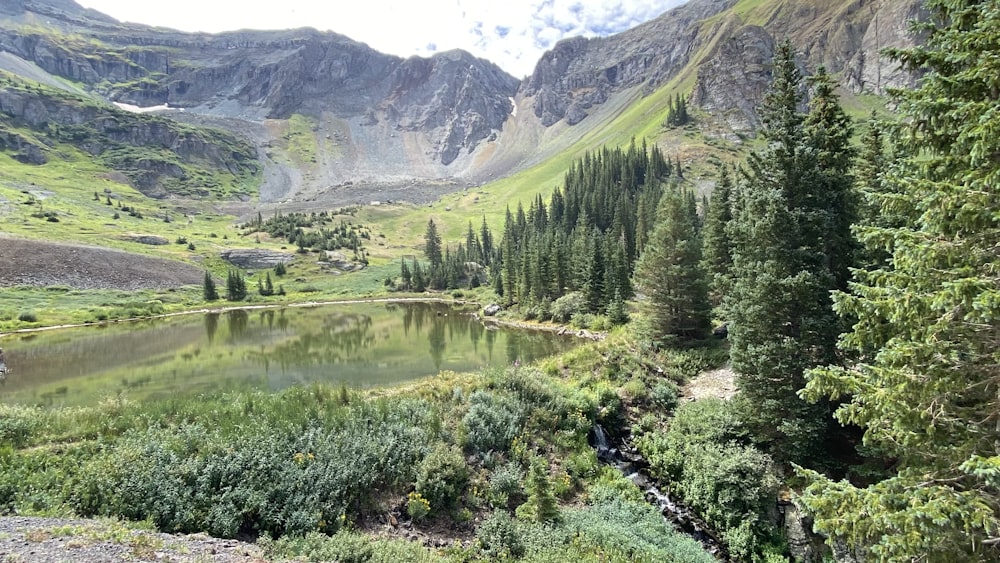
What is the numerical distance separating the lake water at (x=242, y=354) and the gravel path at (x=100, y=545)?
1408cm

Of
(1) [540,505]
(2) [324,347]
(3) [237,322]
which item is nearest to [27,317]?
(3) [237,322]

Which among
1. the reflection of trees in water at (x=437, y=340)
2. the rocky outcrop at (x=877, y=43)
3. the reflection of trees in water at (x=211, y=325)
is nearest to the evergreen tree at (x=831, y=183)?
the reflection of trees in water at (x=437, y=340)

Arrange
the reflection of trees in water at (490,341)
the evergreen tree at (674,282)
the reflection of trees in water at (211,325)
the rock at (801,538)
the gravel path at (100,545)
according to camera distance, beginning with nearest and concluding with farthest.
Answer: the gravel path at (100,545) < the rock at (801,538) < the evergreen tree at (674,282) < the reflection of trees in water at (490,341) < the reflection of trees in water at (211,325)

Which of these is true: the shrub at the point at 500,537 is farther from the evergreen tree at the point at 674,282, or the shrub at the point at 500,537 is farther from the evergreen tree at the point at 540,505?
the evergreen tree at the point at 674,282

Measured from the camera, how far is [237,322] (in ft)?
219

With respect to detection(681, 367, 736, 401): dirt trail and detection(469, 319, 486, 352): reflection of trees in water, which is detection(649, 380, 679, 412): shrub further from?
detection(469, 319, 486, 352): reflection of trees in water

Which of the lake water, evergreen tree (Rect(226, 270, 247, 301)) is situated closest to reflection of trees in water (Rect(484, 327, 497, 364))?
the lake water

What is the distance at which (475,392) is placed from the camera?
19.1m

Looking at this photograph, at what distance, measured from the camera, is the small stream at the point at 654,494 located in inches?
560

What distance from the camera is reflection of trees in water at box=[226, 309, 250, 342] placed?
5378 centimetres

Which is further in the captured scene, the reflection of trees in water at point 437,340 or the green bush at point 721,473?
the reflection of trees in water at point 437,340

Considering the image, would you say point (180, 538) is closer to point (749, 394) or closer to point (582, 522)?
point (582, 522)

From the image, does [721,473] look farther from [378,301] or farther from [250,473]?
[378,301]

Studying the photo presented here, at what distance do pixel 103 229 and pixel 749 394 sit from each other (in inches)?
6134
